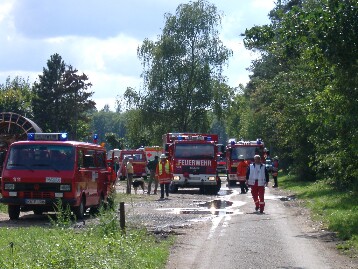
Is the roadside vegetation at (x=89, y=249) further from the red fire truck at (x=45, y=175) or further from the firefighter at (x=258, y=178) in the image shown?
the firefighter at (x=258, y=178)

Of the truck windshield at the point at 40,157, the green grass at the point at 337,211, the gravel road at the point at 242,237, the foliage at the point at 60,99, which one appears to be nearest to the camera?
the gravel road at the point at 242,237

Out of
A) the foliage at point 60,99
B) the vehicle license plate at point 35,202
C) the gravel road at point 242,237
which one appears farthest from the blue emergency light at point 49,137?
the foliage at point 60,99

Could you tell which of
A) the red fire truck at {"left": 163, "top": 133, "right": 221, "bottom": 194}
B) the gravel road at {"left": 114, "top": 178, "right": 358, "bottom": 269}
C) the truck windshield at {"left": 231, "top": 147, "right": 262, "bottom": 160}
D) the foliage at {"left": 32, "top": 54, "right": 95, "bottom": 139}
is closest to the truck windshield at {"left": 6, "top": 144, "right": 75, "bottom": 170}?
the gravel road at {"left": 114, "top": 178, "right": 358, "bottom": 269}

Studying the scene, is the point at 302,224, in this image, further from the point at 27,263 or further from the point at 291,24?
the point at 27,263

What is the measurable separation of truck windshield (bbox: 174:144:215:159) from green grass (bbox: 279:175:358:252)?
5754 millimetres

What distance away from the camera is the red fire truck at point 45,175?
66.2 feet

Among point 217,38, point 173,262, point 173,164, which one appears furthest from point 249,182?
point 217,38

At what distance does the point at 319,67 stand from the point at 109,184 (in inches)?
351

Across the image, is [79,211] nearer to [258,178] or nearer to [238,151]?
[258,178]

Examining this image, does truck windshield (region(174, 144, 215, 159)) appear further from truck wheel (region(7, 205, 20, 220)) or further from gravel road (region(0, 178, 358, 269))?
truck wheel (region(7, 205, 20, 220))

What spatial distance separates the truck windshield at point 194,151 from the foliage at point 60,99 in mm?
43388

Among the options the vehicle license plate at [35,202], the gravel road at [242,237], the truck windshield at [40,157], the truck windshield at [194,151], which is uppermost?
the truck windshield at [194,151]

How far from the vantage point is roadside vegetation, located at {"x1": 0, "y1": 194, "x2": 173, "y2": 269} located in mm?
10039

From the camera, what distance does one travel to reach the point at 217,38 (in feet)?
203
